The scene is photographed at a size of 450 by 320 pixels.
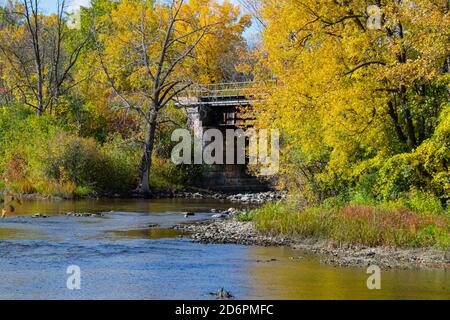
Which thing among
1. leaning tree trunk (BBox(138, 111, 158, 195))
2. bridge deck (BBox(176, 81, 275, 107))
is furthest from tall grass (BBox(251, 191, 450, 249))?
bridge deck (BBox(176, 81, 275, 107))

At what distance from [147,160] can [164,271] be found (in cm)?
2804

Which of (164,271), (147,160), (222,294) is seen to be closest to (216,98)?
(147,160)

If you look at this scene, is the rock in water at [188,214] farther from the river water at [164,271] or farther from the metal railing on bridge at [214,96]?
the metal railing on bridge at [214,96]

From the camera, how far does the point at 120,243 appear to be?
22828mm

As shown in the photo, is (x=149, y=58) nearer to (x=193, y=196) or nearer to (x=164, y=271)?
(x=193, y=196)

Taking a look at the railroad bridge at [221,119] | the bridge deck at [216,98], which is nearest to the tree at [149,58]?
the bridge deck at [216,98]

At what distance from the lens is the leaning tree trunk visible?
45.1 metres

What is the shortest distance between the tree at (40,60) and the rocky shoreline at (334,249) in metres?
29.0

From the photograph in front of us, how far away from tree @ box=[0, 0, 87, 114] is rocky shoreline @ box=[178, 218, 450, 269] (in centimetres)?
2897

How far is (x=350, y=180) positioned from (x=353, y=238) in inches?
268

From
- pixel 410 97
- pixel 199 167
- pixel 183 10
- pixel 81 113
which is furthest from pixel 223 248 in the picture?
pixel 183 10

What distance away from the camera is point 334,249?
70.0 feet

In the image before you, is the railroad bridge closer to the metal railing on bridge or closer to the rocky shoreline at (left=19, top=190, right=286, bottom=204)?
the metal railing on bridge

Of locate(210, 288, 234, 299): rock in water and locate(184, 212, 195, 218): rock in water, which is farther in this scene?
locate(184, 212, 195, 218): rock in water
